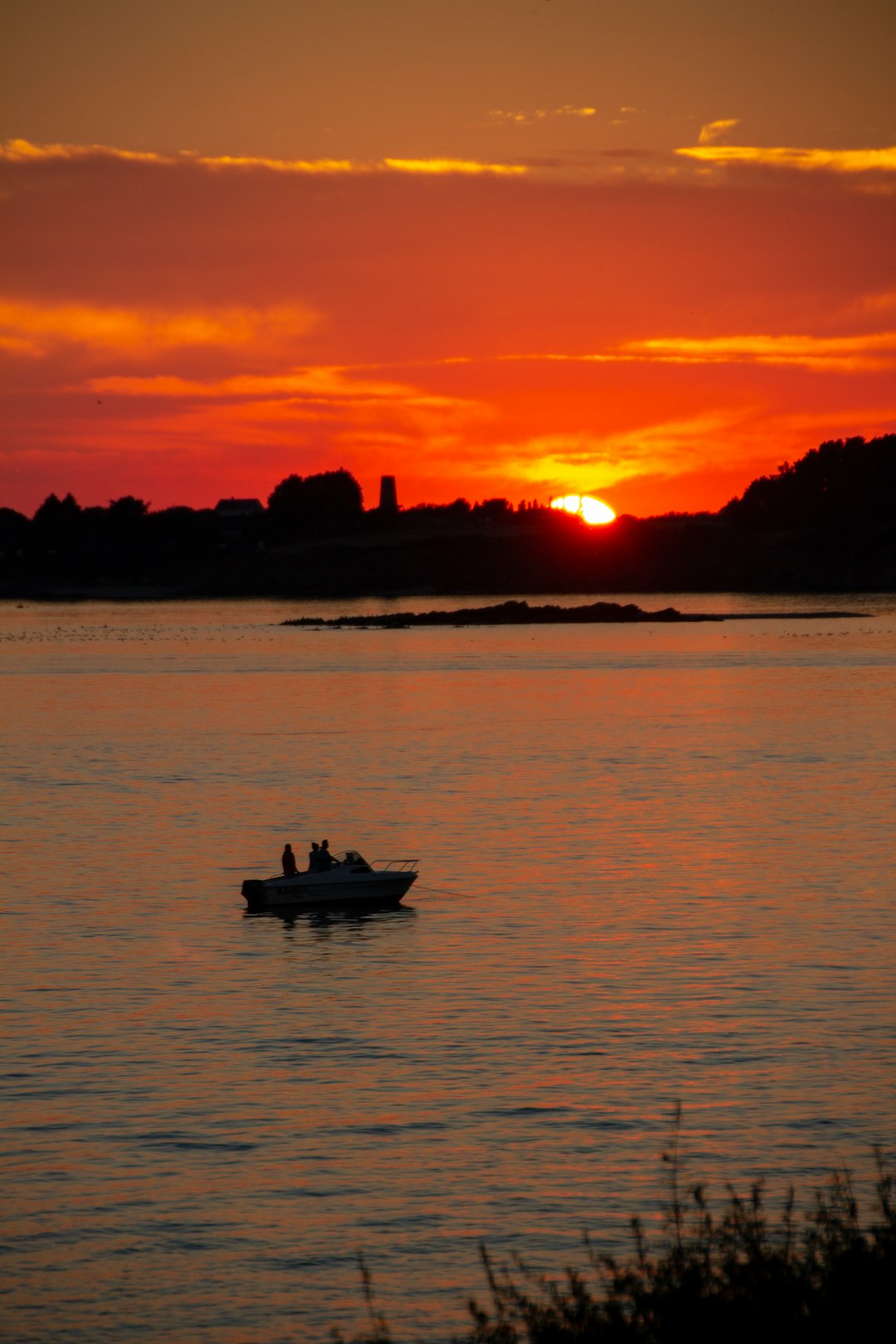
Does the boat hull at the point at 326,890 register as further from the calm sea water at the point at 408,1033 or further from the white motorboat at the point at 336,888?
the calm sea water at the point at 408,1033

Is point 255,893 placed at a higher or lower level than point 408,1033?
higher

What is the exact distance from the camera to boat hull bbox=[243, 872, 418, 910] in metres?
50.6

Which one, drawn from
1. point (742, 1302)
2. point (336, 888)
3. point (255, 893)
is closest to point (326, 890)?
point (336, 888)

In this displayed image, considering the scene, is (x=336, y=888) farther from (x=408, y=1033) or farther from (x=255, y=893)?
(x=408, y=1033)

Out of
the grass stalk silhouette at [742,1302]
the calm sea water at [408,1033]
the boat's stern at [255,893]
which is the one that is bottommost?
the calm sea water at [408,1033]

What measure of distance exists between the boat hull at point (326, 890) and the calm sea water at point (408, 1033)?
81 cm

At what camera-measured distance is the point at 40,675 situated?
178 metres

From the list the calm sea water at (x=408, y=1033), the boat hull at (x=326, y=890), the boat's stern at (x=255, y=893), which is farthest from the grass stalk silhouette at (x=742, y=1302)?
the boat's stern at (x=255, y=893)

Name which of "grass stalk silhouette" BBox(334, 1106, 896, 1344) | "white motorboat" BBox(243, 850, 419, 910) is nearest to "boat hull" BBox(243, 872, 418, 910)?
"white motorboat" BBox(243, 850, 419, 910)

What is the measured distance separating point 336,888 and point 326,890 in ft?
1.09

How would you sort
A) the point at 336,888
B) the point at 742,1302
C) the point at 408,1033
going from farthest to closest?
the point at 336,888 → the point at 408,1033 → the point at 742,1302

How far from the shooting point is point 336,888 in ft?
167

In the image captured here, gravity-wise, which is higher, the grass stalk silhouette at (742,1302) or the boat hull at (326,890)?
the grass stalk silhouette at (742,1302)

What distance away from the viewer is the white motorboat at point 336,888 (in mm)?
50594
